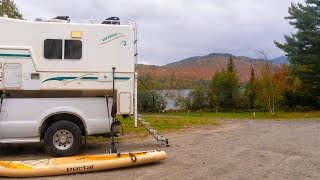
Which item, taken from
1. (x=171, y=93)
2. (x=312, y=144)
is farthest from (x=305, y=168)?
(x=171, y=93)

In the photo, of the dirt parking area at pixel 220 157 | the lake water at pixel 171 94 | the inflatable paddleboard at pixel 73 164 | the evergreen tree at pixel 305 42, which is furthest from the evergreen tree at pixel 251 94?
the inflatable paddleboard at pixel 73 164

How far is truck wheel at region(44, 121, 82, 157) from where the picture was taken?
1010 cm

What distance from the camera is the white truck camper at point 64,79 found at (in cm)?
1000

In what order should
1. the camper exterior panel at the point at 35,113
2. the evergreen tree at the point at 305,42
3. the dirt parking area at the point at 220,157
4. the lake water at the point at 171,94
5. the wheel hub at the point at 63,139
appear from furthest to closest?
the lake water at the point at 171,94 < the evergreen tree at the point at 305,42 < the wheel hub at the point at 63,139 < the camper exterior panel at the point at 35,113 < the dirt parking area at the point at 220,157

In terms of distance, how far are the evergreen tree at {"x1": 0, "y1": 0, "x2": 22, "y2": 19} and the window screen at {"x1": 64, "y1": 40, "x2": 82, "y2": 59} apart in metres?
19.9

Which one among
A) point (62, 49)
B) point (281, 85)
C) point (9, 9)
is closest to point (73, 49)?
point (62, 49)

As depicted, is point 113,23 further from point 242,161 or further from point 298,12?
point 298,12

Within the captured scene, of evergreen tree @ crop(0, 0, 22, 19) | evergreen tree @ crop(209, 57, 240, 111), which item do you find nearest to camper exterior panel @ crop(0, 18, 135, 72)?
evergreen tree @ crop(0, 0, 22, 19)

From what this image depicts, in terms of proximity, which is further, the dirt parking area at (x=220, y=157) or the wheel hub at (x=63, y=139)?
the wheel hub at (x=63, y=139)

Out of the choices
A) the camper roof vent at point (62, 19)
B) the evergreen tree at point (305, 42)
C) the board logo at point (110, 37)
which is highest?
the evergreen tree at point (305, 42)

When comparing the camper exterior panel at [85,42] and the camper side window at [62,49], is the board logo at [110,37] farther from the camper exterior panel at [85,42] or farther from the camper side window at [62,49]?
the camper side window at [62,49]

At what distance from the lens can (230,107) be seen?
234ft

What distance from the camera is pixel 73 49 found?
10.5 metres

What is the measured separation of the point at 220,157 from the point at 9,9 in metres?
23.9
